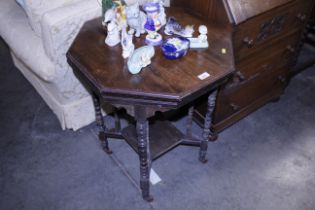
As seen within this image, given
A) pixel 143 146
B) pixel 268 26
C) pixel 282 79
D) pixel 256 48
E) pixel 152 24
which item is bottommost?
pixel 282 79

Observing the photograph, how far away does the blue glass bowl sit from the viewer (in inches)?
50.8

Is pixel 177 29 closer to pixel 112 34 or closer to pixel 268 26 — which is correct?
pixel 112 34

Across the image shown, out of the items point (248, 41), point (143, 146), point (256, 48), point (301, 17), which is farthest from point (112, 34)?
point (301, 17)

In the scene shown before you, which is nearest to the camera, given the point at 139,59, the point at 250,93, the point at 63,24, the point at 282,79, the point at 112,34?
the point at 139,59

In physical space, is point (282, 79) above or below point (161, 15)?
below

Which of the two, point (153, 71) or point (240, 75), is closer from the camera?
point (153, 71)

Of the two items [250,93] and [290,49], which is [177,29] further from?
[290,49]

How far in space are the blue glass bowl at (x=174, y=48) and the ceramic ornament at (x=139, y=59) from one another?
0.22ft

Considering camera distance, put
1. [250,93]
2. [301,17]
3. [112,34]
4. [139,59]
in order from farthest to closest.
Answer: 1. [250,93]
2. [301,17]
3. [112,34]
4. [139,59]

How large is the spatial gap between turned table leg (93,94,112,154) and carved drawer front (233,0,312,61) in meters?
0.72

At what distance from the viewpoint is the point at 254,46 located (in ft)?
5.40

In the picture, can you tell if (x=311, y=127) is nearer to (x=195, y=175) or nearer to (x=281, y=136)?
(x=281, y=136)

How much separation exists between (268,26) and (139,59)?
78 centimetres

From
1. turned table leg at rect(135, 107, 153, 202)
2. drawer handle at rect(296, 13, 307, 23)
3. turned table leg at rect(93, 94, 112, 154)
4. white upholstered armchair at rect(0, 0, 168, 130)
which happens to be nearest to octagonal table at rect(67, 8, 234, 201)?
turned table leg at rect(135, 107, 153, 202)
